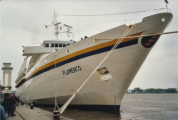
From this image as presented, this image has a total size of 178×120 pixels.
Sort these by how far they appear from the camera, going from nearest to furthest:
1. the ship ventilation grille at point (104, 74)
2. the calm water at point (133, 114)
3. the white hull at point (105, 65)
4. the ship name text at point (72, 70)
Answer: the white hull at point (105, 65), the calm water at point (133, 114), the ship ventilation grille at point (104, 74), the ship name text at point (72, 70)

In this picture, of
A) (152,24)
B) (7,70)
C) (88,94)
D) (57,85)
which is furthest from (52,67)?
(7,70)

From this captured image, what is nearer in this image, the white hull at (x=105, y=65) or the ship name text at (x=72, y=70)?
the white hull at (x=105, y=65)

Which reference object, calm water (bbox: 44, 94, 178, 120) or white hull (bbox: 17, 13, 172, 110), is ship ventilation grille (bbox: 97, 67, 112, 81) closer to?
white hull (bbox: 17, 13, 172, 110)

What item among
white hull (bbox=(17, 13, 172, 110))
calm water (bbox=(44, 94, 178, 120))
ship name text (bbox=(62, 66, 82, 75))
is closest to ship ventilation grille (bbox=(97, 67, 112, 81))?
white hull (bbox=(17, 13, 172, 110))

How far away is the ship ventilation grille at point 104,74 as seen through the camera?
993 centimetres

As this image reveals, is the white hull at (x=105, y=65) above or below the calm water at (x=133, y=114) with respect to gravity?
above

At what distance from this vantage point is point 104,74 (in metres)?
10.0

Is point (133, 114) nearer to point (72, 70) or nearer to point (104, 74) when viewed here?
point (104, 74)

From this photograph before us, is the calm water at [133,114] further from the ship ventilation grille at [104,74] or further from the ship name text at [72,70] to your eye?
the ship name text at [72,70]

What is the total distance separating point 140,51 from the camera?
9.45 metres

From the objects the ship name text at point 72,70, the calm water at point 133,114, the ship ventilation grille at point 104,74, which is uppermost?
the ship name text at point 72,70

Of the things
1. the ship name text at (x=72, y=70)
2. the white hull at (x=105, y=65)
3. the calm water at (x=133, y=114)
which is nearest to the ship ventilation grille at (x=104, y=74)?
the white hull at (x=105, y=65)

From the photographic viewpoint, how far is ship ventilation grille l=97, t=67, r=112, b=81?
9.93 m

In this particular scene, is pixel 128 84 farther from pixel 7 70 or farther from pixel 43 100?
pixel 7 70
